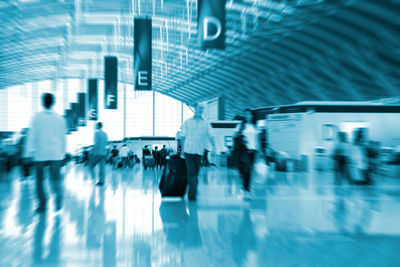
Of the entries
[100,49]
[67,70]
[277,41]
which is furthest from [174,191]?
[67,70]

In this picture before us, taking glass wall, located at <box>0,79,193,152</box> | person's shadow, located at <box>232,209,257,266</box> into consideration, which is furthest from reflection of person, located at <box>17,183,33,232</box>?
glass wall, located at <box>0,79,193,152</box>

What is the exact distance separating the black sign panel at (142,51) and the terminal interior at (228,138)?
4cm

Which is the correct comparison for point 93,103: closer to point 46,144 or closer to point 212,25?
point 212,25

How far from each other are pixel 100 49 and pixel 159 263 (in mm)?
35559

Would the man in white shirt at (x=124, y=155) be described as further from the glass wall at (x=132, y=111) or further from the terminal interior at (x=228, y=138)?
the glass wall at (x=132, y=111)

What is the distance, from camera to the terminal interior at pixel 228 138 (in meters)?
3.94

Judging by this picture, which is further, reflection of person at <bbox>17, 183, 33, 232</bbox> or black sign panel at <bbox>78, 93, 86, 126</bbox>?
black sign panel at <bbox>78, 93, 86, 126</bbox>

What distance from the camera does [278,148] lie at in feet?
46.6

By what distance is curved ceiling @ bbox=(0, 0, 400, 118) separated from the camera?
2056 cm

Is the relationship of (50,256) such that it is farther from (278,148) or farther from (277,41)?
(277,41)

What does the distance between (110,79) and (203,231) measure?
12782 mm

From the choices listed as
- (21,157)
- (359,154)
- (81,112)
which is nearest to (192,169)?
(359,154)

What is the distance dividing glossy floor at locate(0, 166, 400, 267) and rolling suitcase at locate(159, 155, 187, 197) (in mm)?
327

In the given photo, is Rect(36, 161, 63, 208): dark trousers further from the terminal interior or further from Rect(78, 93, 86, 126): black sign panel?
Rect(78, 93, 86, 126): black sign panel
